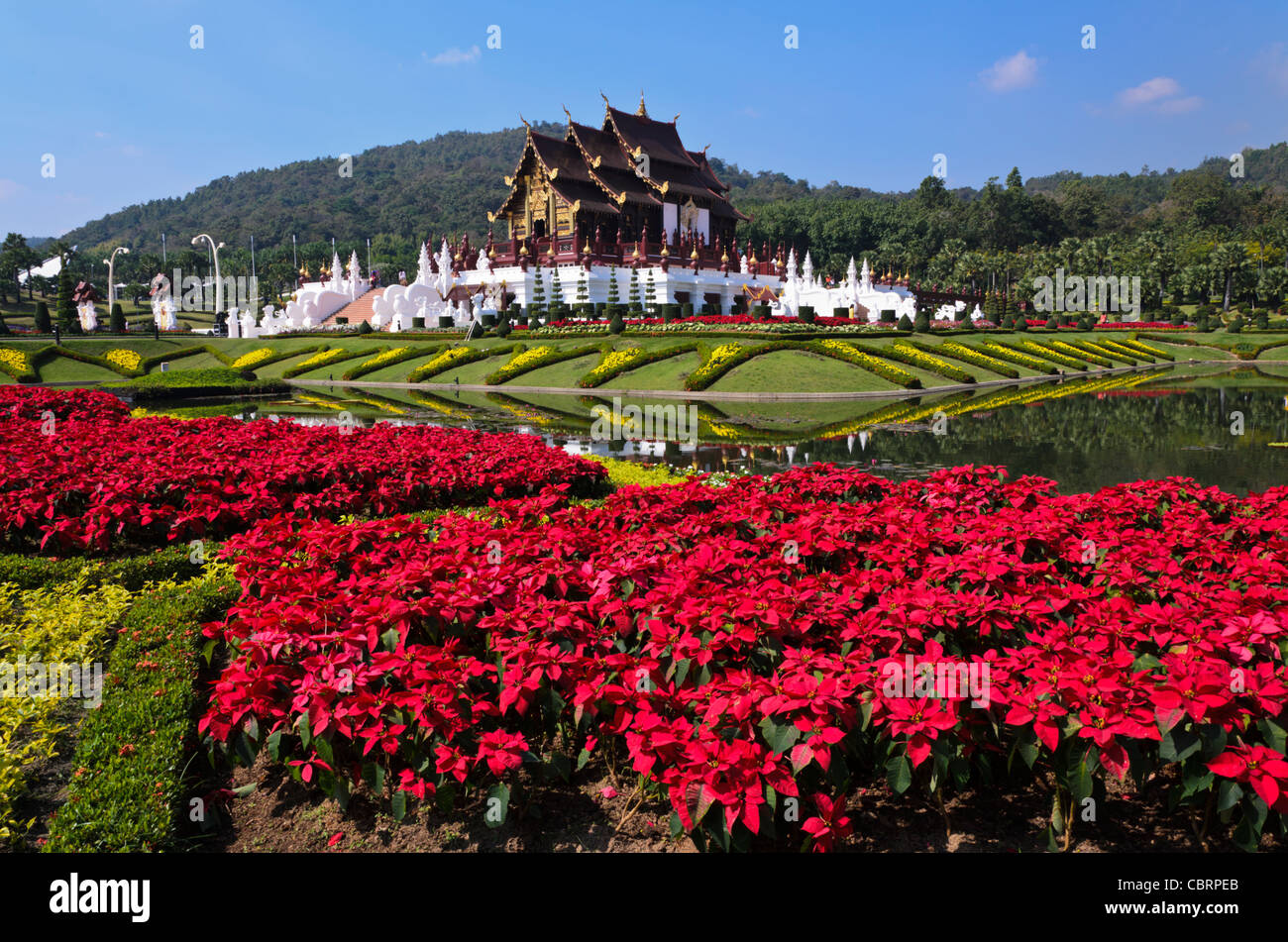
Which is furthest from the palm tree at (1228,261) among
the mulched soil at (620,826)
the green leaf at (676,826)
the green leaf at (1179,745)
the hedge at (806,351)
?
the green leaf at (676,826)

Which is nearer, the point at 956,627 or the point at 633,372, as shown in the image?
the point at 956,627

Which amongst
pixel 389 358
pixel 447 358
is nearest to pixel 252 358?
pixel 389 358

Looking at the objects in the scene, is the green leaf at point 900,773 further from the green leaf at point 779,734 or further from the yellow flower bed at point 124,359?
the yellow flower bed at point 124,359

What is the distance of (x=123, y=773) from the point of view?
4.51m

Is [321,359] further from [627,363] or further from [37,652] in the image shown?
[37,652]

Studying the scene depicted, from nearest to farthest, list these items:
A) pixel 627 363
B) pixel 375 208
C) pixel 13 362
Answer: pixel 627 363, pixel 13 362, pixel 375 208

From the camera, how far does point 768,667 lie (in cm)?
507

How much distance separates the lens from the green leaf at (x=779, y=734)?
4023 millimetres

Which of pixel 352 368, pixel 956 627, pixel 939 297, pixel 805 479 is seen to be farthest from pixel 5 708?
pixel 939 297

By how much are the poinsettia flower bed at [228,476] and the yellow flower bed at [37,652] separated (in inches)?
59.2

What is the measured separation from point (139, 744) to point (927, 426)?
20.4m

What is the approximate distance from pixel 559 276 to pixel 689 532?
47326 millimetres
